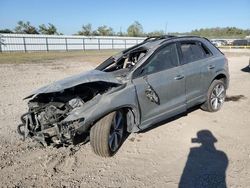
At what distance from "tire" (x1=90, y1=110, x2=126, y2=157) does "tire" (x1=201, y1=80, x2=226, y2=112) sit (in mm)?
2669

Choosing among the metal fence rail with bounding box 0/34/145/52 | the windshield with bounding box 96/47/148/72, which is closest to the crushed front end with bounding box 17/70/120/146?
the windshield with bounding box 96/47/148/72

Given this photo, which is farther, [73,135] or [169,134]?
[169,134]

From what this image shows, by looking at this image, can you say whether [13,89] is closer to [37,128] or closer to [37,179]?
[37,128]

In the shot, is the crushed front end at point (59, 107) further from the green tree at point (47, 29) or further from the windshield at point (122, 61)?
the green tree at point (47, 29)

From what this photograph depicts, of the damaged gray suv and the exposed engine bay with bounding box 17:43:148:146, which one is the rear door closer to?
the damaged gray suv

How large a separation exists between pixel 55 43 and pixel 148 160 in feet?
124

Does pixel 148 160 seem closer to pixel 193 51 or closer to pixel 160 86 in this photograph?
pixel 160 86

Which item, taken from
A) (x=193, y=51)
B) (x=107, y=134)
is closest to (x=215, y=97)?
(x=193, y=51)

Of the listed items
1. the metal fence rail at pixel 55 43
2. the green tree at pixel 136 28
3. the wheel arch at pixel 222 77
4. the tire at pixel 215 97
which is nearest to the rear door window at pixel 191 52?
the wheel arch at pixel 222 77

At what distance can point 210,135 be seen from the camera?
550cm

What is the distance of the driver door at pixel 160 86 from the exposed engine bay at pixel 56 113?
61cm

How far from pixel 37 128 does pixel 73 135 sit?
0.75m

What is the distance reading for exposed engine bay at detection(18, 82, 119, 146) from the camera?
416 cm

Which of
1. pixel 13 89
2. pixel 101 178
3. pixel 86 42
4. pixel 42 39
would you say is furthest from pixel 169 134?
pixel 86 42
